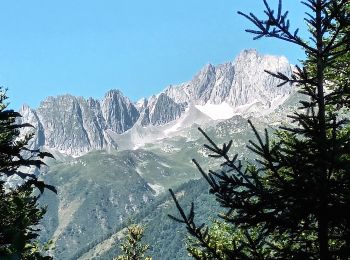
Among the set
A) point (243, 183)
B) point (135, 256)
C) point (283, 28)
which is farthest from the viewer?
point (135, 256)

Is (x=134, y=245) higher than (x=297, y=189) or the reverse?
higher

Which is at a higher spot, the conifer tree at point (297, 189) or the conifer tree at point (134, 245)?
the conifer tree at point (134, 245)

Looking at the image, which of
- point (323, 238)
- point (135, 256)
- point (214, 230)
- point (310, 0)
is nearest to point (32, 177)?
point (323, 238)

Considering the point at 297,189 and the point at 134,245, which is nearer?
the point at 297,189

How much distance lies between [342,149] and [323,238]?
4.57 ft

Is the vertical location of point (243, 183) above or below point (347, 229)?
above

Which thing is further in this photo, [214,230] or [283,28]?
[214,230]

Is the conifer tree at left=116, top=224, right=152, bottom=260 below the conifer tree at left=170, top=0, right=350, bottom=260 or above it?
above

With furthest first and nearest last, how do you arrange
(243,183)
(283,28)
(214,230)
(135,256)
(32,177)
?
(135,256), (214,230), (283,28), (243,183), (32,177)

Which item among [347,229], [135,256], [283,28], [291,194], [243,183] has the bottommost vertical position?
[347,229]

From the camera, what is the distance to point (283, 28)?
8484mm

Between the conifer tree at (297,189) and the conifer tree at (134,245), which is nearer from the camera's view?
the conifer tree at (297,189)

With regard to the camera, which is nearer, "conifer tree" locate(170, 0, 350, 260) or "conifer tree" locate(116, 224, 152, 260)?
"conifer tree" locate(170, 0, 350, 260)

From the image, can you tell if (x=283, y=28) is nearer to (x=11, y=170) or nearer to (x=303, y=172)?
(x=303, y=172)
